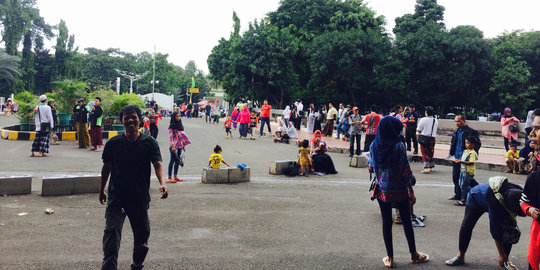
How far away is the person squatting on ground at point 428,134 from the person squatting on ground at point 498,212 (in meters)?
6.88

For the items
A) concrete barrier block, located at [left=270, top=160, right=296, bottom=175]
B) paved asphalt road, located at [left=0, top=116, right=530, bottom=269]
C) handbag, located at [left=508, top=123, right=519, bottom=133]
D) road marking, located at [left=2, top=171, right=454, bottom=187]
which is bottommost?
paved asphalt road, located at [left=0, top=116, right=530, bottom=269]

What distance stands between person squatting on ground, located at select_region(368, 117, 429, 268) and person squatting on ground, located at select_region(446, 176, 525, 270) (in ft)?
1.90

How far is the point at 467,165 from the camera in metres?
7.52

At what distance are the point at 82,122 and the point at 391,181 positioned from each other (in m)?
12.8

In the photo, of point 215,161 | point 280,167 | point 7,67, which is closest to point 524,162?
point 280,167

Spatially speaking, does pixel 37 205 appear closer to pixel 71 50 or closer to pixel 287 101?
pixel 287 101

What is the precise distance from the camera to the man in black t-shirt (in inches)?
159

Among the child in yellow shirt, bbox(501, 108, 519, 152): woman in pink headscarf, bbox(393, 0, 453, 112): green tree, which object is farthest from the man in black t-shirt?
bbox(393, 0, 453, 112): green tree

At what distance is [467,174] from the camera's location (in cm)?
756

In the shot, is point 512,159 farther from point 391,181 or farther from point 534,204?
point 534,204

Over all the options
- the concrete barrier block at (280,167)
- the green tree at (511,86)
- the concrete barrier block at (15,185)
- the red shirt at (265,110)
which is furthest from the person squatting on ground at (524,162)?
the green tree at (511,86)

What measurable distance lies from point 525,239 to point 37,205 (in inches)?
296

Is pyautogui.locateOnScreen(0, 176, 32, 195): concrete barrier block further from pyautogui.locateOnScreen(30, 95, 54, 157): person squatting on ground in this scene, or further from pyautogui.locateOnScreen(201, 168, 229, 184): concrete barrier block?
pyautogui.locateOnScreen(30, 95, 54, 157): person squatting on ground

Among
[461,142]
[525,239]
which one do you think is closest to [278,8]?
[461,142]
